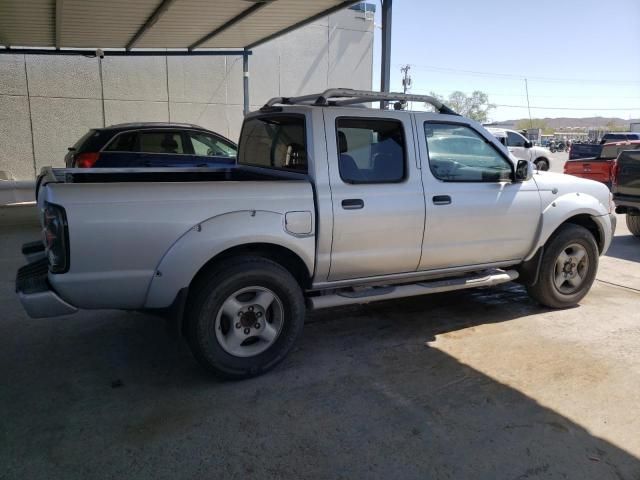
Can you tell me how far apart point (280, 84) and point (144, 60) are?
4.12 m

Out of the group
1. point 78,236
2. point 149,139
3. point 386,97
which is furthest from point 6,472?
point 149,139

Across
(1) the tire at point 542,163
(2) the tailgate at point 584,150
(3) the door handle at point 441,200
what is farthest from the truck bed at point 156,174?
(2) the tailgate at point 584,150

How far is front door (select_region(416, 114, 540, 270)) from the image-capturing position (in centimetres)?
439

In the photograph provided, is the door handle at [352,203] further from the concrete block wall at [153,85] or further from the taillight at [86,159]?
the concrete block wall at [153,85]

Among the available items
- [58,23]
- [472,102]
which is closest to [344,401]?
[58,23]

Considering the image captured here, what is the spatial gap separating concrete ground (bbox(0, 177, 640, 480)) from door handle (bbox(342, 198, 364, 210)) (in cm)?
121

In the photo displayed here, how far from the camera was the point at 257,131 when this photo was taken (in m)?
4.96

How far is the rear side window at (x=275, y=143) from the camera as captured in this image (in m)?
4.21

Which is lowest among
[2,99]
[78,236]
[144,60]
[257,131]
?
[78,236]

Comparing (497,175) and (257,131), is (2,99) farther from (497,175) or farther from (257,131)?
(497,175)

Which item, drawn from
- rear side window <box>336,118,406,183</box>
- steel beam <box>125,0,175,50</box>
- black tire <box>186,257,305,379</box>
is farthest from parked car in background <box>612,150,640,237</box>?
steel beam <box>125,0,175,50</box>

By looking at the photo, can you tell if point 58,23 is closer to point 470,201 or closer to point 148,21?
point 148,21

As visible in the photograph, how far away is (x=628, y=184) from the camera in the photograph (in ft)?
28.2

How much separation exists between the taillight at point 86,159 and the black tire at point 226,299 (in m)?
6.26
